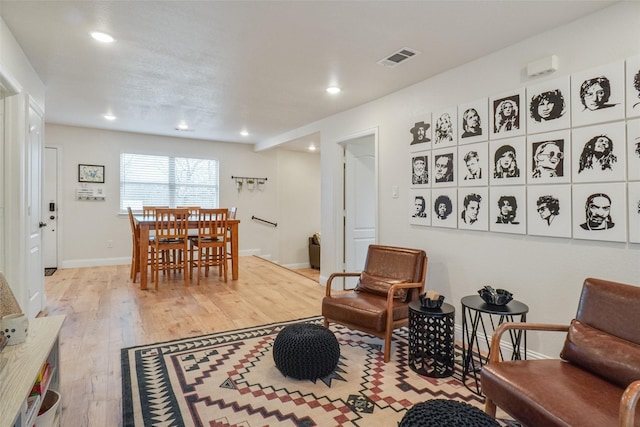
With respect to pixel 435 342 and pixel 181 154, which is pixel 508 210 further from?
pixel 181 154

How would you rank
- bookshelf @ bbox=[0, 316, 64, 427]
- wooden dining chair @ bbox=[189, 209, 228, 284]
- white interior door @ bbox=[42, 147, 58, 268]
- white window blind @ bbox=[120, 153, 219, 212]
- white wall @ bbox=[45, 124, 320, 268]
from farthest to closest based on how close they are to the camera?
white window blind @ bbox=[120, 153, 219, 212] < white wall @ bbox=[45, 124, 320, 268] < white interior door @ bbox=[42, 147, 58, 268] < wooden dining chair @ bbox=[189, 209, 228, 284] < bookshelf @ bbox=[0, 316, 64, 427]

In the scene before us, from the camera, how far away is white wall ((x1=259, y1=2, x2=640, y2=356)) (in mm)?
2100

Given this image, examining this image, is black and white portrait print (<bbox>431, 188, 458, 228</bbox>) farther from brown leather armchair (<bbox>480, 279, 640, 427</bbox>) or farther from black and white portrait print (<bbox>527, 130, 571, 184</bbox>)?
brown leather armchair (<bbox>480, 279, 640, 427</bbox>)

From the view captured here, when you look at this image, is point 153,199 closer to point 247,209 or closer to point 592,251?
point 247,209

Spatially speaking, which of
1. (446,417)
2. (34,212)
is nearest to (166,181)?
(34,212)

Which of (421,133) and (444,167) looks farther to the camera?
(421,133)

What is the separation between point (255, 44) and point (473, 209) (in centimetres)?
217

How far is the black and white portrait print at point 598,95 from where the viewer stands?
2.03 metres

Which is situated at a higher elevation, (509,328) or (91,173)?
(91,173)

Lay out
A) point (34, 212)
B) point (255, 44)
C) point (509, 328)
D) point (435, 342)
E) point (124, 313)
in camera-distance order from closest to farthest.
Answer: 1. point (509, 328)
2. point (435, 342)
3. point (255, 44)
4. point (34, 212)
5. point (124, 313)

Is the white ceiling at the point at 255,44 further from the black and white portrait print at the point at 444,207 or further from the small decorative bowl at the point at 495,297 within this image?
the small decorative bowl at the point at 495,297

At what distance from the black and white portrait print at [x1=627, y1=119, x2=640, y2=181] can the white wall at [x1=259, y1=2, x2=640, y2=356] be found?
0.40 m

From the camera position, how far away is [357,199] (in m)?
4.74

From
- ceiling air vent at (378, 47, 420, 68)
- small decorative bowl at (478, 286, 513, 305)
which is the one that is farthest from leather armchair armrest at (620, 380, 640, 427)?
ceiling air vent at (378, 47, 420, 68)
